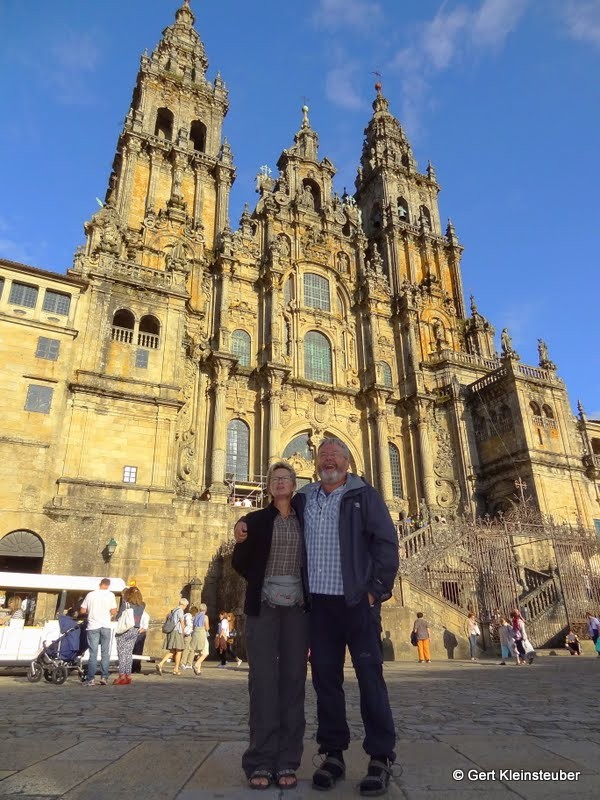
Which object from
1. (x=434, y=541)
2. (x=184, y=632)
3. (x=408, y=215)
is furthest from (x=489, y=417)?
(x=184, y=632)

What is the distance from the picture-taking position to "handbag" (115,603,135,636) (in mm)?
10031

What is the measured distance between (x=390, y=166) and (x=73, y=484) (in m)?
36.7

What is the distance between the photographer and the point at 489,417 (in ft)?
103

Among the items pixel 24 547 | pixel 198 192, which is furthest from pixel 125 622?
pixel 198 192

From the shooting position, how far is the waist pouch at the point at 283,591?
373 centimetres

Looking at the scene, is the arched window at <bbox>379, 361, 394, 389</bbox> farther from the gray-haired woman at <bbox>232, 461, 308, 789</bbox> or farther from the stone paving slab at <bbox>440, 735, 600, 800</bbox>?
the gray-haired woman at <bbox>232, 461, 308, 789</bbox>

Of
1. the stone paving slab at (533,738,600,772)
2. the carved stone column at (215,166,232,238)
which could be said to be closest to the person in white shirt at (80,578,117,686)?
the stone paving slab at (533,738,600,772)

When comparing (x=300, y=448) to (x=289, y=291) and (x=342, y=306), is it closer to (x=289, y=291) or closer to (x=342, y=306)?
(x=289, y=291)

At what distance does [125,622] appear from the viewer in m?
10.1

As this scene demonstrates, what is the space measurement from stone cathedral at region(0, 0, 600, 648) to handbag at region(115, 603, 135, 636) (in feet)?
25.5

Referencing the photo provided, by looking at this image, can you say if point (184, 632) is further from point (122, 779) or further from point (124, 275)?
point (124, 275)

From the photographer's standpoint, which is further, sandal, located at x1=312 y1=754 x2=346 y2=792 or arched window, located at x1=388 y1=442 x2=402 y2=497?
arched window, located at x1=388 y1=442 x2=402 y2=497

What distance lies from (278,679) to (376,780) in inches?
38.6

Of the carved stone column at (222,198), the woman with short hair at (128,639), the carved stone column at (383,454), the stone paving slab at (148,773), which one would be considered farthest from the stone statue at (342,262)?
the stone paving slab at (148,773)
